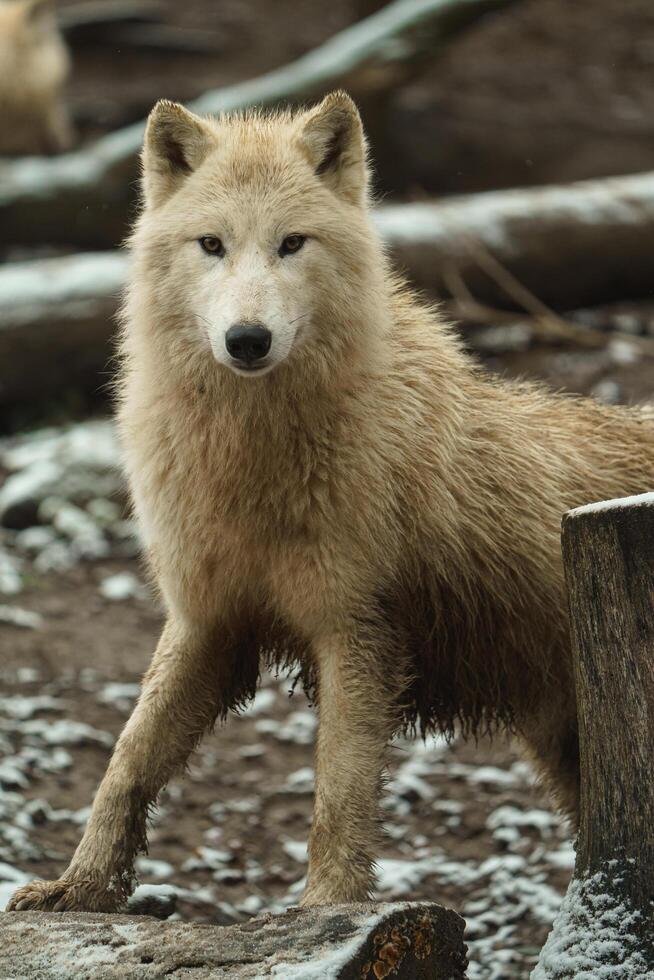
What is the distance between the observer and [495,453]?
4.36 m

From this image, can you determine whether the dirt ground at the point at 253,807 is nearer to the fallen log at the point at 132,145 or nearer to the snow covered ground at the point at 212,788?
the snow covered ground at the point at 212,788

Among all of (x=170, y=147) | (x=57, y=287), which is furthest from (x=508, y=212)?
(x=170, y=147)

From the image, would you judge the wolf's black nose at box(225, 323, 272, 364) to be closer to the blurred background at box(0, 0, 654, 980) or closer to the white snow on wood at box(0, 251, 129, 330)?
the blurred background at box(0, 0, 654, 980)

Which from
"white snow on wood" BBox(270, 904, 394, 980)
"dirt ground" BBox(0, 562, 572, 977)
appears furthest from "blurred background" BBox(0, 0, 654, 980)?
"white snow on wood" BBox(270, 904, 394, 980)

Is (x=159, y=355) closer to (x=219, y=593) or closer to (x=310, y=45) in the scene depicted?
(x=219, y=593)

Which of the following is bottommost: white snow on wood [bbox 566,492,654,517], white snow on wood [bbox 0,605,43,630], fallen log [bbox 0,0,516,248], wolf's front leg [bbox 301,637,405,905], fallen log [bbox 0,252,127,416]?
wolf's front leg [bbox 301,637,405,905]

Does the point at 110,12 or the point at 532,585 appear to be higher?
the point at 110,12

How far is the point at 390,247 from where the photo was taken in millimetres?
9039

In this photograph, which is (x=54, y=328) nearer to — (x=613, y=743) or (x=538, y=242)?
(x=538, y=242)

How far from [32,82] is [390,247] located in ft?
22.5

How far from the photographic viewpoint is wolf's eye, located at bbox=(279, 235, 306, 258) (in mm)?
3973

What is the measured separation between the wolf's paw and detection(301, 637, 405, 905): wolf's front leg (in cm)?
67

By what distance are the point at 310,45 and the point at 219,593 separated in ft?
45.7

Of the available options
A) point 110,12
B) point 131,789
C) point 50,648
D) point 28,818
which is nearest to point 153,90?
point 110,12
